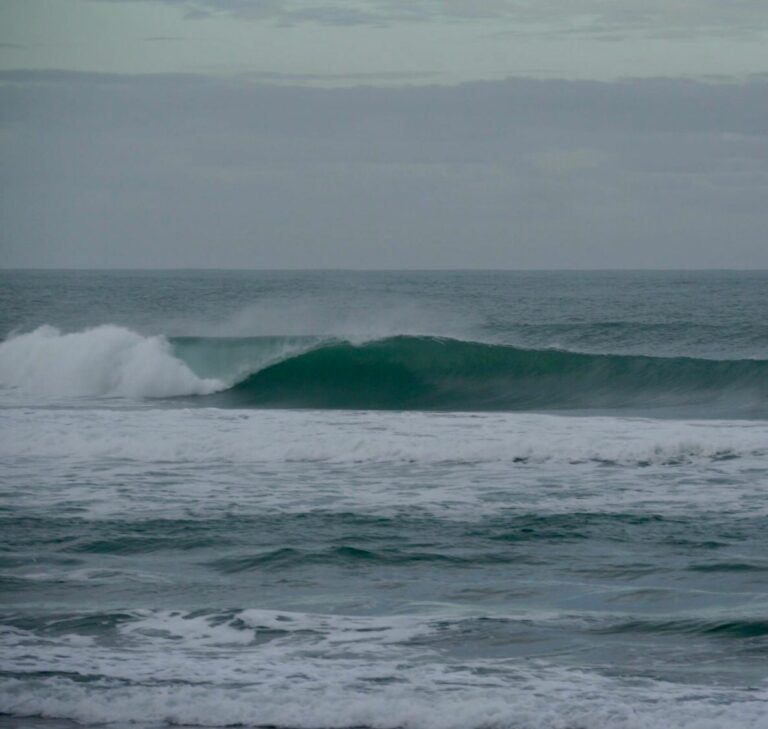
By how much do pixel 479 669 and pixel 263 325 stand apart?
2532 cm

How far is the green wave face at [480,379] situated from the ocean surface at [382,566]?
1.01 meters

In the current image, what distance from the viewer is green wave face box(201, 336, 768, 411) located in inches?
806

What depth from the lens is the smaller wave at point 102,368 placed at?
69.4ft

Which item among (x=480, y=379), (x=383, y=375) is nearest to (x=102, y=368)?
(x=383, y=375)

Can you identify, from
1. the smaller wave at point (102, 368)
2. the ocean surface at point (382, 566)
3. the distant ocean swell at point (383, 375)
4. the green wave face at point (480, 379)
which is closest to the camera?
the ocean surface at point (382, 566)

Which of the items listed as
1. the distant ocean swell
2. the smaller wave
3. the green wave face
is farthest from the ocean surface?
the smaller wave

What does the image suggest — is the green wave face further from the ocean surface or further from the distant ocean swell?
the ocean surface

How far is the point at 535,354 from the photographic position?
23.1 meters

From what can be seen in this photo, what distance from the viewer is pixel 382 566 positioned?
27.6 feet

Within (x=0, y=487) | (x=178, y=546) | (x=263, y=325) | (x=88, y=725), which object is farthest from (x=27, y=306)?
(x=88, y=725)

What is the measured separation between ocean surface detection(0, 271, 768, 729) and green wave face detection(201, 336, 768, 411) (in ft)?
3.31

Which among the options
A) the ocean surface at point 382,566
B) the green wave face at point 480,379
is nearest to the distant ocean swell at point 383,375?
the green wave face at point 480,379

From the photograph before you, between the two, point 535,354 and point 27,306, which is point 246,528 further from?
point 27,306

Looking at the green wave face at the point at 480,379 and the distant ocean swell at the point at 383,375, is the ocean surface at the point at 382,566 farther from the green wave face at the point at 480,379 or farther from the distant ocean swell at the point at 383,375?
the distant ocean swell at the point at 383,375
